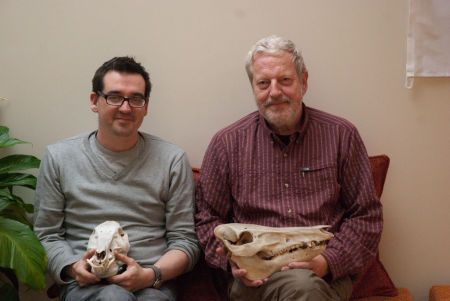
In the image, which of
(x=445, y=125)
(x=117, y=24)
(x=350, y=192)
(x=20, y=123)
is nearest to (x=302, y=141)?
(x=350, y=192)

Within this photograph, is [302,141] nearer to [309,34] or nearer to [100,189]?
[309,34]

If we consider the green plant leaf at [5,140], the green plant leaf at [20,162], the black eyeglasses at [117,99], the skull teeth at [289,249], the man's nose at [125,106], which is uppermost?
the black eyeglasses at [117,99]

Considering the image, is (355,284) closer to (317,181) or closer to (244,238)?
(317,181)

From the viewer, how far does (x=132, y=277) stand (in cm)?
160

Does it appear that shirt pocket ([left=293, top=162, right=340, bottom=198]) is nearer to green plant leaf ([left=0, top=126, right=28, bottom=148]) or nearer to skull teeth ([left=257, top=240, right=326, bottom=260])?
skull teeth ([left=257, top=240, right=326, bottom=260])

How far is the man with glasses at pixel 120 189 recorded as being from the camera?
5.80 ft

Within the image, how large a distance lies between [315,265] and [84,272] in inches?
30.4

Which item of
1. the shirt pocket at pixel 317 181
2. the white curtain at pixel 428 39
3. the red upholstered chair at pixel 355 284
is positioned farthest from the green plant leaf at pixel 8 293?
the white curtain at pixel 428 39

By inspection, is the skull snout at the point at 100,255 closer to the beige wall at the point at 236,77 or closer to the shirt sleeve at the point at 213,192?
the shirt sleeve at the point at 213,192

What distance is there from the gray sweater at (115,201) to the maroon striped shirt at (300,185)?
10 cm

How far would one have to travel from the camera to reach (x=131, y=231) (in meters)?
1.80

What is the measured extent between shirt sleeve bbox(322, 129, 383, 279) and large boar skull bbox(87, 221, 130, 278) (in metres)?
0.71

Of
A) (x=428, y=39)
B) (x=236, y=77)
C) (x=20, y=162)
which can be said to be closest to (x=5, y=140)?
(x=20, y=162)

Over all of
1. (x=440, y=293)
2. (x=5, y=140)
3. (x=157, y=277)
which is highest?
(x=5, y=140)
